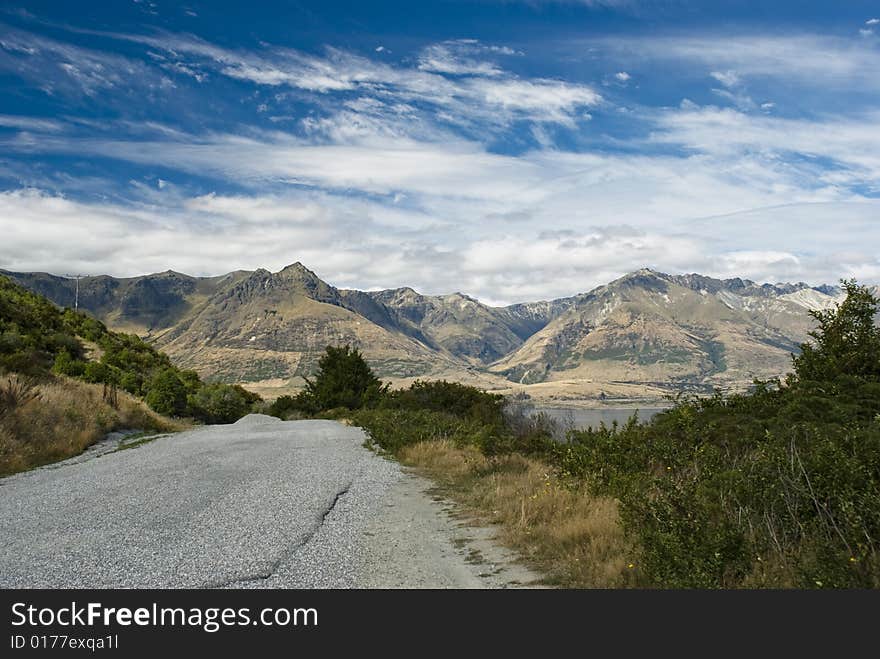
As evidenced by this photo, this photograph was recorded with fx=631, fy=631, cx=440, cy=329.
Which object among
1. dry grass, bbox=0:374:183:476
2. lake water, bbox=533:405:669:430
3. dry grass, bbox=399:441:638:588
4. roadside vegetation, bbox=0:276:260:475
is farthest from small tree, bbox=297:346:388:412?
dry grass, bbox=399:441:638:588

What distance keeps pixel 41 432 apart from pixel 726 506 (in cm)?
1945

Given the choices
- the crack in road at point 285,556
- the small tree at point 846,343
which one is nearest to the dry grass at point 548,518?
the crack in road at point 285,556

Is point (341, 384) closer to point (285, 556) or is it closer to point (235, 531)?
point (235, 531)

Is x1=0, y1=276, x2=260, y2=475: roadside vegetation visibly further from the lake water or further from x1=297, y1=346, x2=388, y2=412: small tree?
the lake water

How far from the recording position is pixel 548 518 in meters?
9.73

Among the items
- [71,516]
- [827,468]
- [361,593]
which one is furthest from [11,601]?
[827,468]

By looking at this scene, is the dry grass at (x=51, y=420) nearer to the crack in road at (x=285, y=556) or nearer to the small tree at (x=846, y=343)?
the crack in road at (x=285, y=556)

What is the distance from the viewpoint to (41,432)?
1927cm

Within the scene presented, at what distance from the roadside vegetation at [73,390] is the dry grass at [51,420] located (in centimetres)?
4

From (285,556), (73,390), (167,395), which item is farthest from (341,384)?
(285,556)

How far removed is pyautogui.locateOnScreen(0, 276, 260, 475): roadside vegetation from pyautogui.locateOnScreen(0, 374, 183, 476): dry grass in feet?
0.12

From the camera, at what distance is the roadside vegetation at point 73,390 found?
18969 millimetres

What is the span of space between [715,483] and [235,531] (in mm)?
6717

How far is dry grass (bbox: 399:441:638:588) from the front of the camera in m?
7.12
